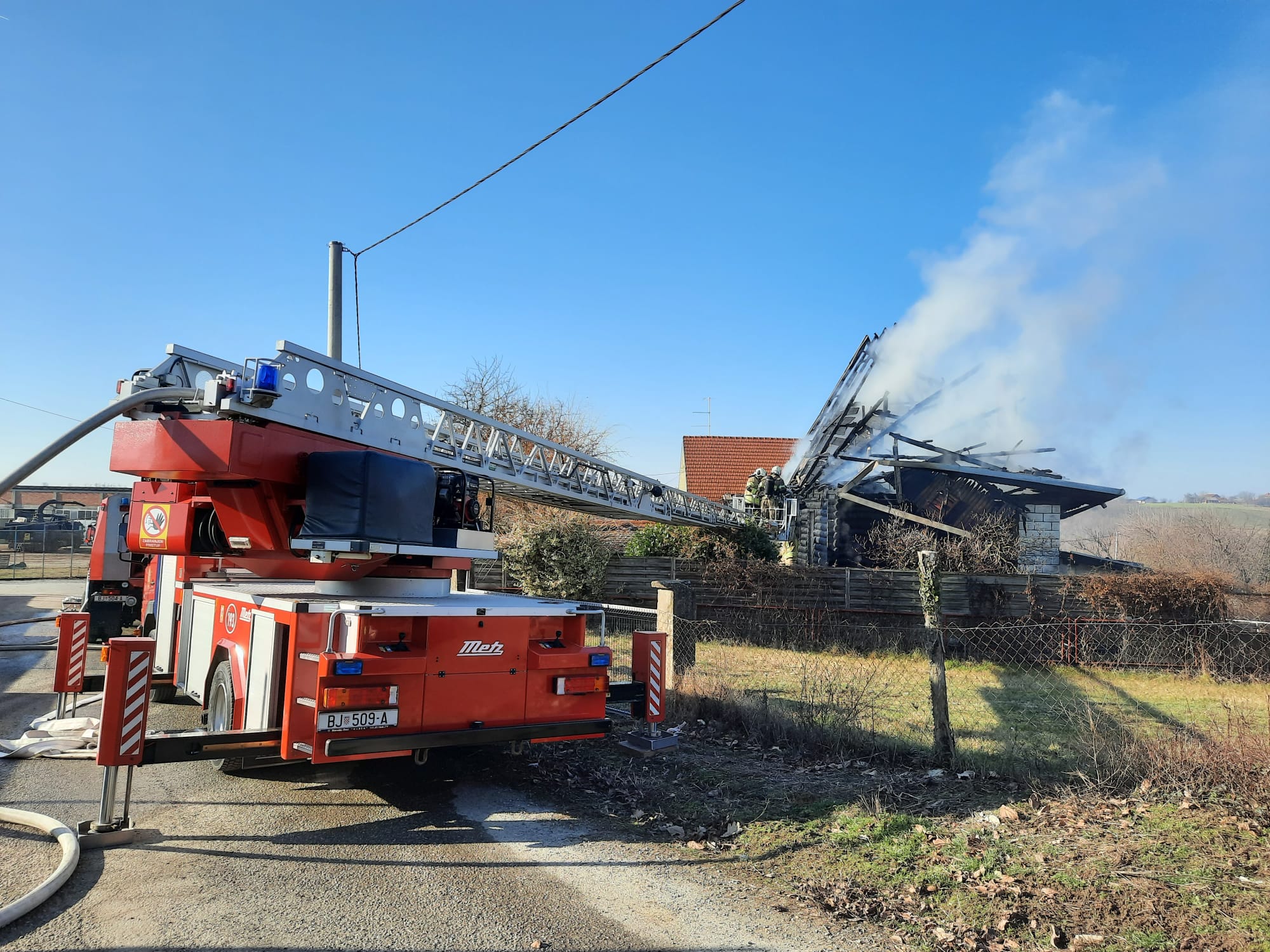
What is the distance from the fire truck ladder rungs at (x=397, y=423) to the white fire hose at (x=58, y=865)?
3028 mm

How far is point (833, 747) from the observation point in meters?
7.34

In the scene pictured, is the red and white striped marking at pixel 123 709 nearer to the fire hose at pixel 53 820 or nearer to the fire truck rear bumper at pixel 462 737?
the fire hose at pixel 53 820

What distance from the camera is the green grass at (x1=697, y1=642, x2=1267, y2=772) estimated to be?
7969 millimetres

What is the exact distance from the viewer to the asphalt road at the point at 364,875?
4.06 meters

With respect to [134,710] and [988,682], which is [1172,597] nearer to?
[988,682]

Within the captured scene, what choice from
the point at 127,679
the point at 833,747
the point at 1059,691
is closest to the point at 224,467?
the point at 127,679

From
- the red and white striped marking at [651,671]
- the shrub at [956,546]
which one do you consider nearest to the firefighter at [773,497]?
the shrub at [956,546]

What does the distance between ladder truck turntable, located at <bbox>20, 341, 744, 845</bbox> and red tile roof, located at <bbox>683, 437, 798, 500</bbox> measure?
22.6m

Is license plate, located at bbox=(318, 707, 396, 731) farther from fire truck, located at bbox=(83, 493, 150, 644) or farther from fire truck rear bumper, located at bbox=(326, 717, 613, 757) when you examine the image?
fire truck, located at bbox=(83, 493, 150, 644)

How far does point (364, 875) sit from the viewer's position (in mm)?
4836

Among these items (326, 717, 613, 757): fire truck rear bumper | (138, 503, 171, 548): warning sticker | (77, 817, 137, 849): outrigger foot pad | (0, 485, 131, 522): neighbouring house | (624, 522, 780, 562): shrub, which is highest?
(0, 485, 131, 522): neighbouring house

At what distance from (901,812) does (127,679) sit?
5081mm

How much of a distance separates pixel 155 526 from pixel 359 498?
10.4 ft

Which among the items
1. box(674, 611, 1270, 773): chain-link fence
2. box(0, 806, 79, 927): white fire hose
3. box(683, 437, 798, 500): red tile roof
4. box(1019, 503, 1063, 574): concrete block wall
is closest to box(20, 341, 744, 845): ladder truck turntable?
box(0, 806, 79, 927): white fire hose
